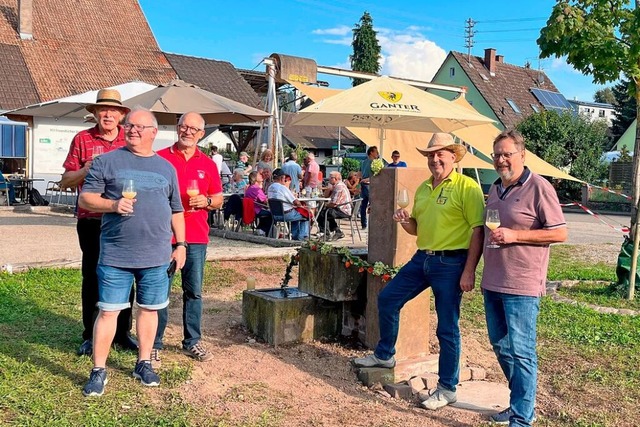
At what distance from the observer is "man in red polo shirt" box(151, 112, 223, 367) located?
4555mm

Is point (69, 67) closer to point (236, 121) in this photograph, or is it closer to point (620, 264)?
point (236, 121)

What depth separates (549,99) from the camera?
41.1 meters

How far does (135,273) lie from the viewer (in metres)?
4.05

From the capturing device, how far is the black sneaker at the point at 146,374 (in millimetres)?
4129

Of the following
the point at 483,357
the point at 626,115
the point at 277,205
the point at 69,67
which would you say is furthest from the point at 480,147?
the point at 626,115

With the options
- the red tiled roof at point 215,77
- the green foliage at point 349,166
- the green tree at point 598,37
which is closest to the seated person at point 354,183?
the green tree at point 598,37

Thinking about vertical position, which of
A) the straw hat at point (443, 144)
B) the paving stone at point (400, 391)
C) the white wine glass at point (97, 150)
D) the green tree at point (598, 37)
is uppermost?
the green tree at point (598, 37)

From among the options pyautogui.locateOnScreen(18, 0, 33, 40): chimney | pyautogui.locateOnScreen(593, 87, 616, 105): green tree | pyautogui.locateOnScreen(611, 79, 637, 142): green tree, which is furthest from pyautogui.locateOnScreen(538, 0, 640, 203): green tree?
pyautogui.locateOnScreen(593, 87, 616, 105): green tree

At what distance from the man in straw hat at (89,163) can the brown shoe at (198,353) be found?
0.71 meters

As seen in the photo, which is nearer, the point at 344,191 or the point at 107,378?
the point at 107,378

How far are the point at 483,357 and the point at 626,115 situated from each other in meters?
47.1

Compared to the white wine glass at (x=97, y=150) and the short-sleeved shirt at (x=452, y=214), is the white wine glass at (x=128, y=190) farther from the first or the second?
the short-sleeved shirt at (x=452, y=214)

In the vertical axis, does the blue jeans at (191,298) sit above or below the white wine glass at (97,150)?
below

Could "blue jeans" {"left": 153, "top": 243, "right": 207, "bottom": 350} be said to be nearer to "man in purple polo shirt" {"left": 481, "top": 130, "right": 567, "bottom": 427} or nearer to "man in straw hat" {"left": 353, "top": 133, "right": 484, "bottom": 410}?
"man in straw hat" {"left": 353, "top": 133, "right": 484, "bottom": 410}
